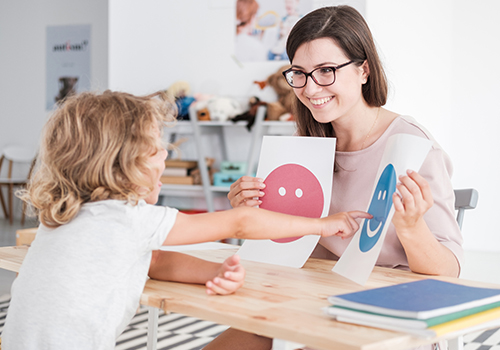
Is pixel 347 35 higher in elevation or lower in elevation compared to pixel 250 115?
higher

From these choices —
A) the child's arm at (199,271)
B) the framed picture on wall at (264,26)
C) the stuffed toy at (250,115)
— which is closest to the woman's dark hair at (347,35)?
the child's arm at (199,271)

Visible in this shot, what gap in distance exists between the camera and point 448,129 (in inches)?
170

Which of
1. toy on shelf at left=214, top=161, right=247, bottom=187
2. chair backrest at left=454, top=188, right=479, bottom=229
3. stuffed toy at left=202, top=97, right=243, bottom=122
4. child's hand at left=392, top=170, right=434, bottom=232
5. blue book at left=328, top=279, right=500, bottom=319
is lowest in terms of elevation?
toy on shelf at left=214, top=161, right=247, bottom=187

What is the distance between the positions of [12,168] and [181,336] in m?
5.20

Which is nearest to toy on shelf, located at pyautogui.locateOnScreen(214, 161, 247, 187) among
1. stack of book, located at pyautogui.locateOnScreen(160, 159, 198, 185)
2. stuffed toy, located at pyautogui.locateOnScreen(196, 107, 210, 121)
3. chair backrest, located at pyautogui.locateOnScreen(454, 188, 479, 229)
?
stack of book, located at pyautogui.locateOnScreen(160, 159, 198, 185)

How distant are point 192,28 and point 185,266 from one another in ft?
12.6

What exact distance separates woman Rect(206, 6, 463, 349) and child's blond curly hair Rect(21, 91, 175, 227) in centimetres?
42

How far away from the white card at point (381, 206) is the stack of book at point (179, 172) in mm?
3444

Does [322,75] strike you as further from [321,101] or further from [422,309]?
[422,309]

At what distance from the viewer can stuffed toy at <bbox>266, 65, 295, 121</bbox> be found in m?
4.22

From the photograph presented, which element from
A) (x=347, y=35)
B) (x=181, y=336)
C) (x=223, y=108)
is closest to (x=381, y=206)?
(x=347, y=35)

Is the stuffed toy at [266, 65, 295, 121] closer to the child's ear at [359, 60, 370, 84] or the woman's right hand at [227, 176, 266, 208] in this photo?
the child's ear at [359, 60, 370, 84]

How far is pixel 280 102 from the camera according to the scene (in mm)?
4301

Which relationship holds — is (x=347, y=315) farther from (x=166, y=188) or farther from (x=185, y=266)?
(x=166, y=188)
